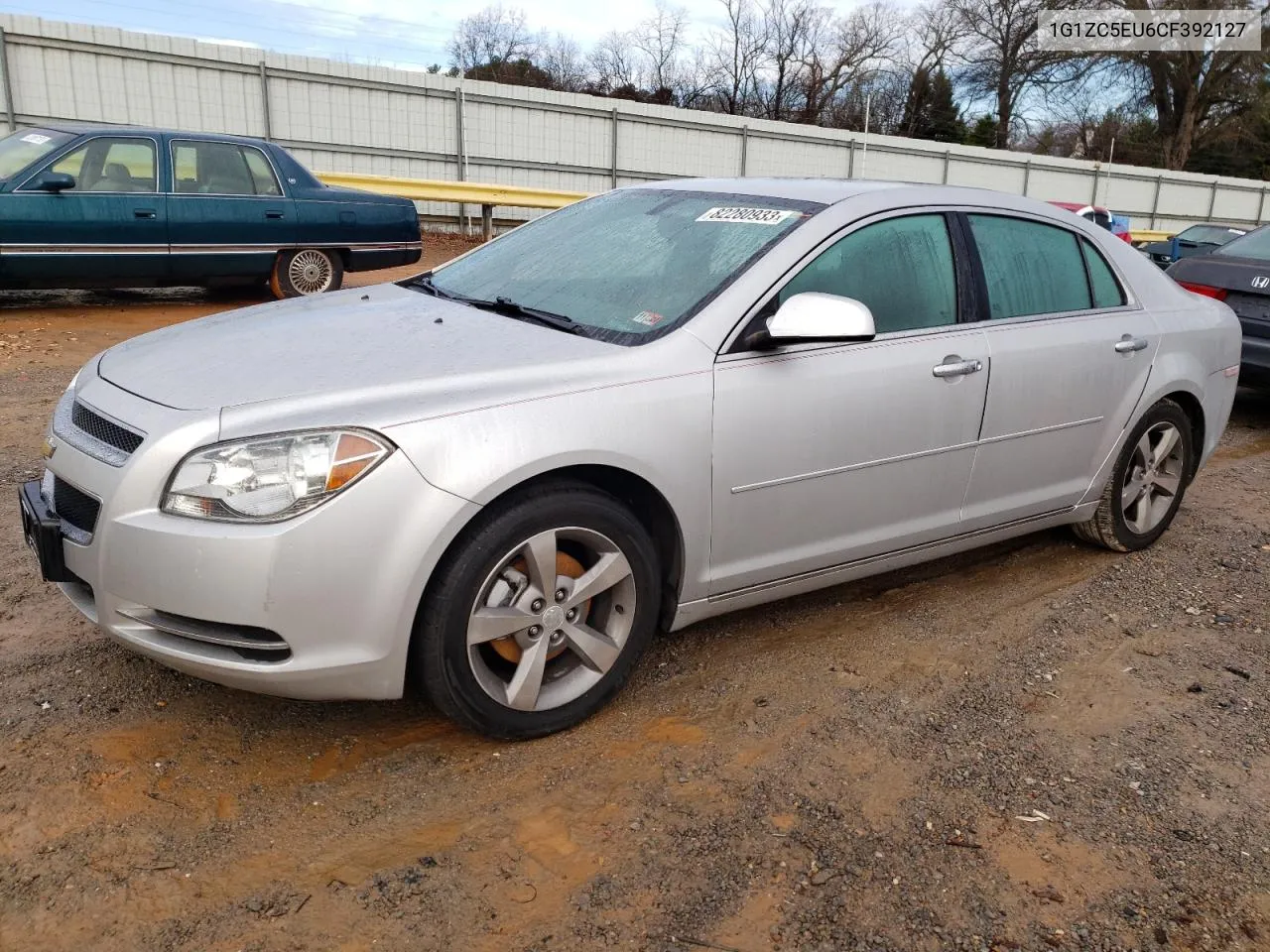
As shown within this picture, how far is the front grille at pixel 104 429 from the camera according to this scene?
2605 millimetres

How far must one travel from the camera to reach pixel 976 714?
3.22m

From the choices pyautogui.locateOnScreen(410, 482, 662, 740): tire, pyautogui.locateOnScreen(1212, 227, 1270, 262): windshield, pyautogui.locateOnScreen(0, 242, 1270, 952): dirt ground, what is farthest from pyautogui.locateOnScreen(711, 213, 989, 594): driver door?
pyautogui.locateOnScreen(1212, 227, 1270, 262): windshield

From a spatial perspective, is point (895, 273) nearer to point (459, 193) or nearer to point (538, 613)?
point (538, 613)

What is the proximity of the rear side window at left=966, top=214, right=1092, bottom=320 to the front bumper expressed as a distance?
2.34 metres

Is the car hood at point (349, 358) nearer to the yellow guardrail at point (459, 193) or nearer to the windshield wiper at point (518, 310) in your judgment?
the windshield wiper at point (518, 310)

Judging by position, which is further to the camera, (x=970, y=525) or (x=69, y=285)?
(x=69, y=285)

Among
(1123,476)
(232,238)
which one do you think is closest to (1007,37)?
(232,238)

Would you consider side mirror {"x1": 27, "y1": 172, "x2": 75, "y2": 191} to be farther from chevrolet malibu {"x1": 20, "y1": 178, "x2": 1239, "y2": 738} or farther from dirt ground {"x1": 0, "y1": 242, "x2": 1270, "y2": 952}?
chevrolet malibu {"x1": 20, "y1": 178, "x2": 1239, "y2": 738}

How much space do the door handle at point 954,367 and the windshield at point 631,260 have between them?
0.68 metres

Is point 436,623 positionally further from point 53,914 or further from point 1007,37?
point 1007,37

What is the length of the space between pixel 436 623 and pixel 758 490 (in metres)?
1.08

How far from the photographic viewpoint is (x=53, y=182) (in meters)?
8.47

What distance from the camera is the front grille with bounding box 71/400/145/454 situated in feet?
8.55

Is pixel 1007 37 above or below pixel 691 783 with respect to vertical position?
above
